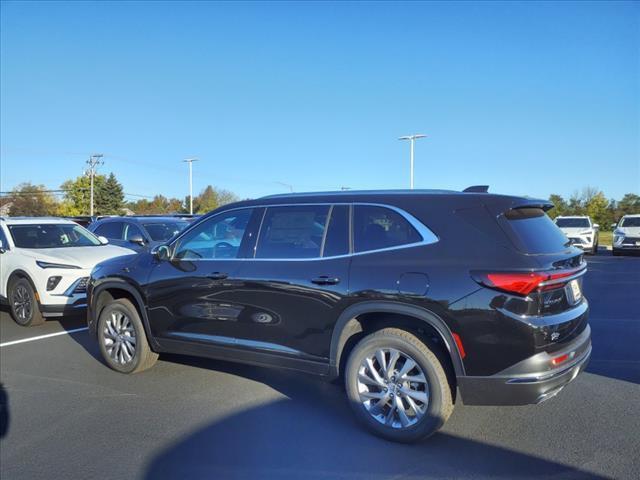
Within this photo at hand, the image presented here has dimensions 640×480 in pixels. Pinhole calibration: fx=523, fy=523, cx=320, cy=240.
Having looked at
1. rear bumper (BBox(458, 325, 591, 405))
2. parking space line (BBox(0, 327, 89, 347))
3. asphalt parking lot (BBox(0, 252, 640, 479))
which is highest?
rear bumper (BBox(458, 325, 591, 405))

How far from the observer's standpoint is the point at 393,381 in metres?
3.88

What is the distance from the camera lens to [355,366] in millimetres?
3998

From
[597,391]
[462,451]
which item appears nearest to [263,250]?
[462,451]

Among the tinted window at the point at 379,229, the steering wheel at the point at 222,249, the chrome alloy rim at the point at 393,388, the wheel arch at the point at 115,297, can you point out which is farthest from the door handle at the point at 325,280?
the wheel arch at the point at 115,297

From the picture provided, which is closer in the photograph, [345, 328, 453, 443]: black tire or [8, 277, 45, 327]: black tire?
[345, 328, 453, 443]: black tire

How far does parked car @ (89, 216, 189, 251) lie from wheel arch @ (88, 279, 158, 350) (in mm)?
5727

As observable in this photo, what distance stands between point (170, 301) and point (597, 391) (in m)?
4.09

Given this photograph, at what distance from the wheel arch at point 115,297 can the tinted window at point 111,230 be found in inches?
272

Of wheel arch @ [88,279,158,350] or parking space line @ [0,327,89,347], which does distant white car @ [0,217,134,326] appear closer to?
parking space line @ [0,327,89,347]

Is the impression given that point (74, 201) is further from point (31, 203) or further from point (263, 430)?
point (263, 430)

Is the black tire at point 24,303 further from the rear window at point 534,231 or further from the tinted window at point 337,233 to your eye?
the rear window at point 534,231

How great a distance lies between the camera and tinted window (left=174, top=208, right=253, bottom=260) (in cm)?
488

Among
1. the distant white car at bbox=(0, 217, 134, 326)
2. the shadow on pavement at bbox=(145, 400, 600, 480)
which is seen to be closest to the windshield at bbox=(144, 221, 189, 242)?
the distant white car at bbox=(0, 217, 134, 326)

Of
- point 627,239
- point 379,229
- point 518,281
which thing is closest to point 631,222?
point 627,239
